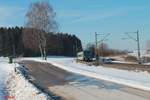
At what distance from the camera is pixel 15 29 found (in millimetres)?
164125

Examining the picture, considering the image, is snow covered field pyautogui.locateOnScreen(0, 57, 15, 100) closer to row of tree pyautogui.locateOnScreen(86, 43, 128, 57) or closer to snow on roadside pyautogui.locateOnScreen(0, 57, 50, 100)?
snow on roadside pyautogui.locateOnScreen(0, 57, 50, 100)

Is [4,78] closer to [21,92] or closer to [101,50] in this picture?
[21,92]

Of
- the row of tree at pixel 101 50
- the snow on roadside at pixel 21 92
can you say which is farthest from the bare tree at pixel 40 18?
the snow on roadside at pixel 21 92

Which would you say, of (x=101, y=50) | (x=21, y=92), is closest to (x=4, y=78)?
(x=21, y=92)

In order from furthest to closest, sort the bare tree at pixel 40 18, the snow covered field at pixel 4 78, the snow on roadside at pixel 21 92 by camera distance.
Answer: the bare tree at pixel 40 18, the snow covered field at pixel 4 78, the snow on roadside at pixel 21 92

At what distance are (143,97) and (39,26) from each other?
7338 centimetres

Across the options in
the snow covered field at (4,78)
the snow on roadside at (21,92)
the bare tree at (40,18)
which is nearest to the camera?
the snow on roadside at (21,92)

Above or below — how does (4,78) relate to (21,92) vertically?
below

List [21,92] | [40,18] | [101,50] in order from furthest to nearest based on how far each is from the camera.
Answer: [101,50]
[40,18]
[21,92]

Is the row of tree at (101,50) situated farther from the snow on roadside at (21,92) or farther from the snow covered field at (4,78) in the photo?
the snow on roadside at (21,92)

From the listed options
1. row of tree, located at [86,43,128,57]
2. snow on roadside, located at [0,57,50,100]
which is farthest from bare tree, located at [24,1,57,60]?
snow on roadside, located at [0,57,50,100]

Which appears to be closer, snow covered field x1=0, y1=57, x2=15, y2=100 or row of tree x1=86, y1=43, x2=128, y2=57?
snow covered field x1=0, y1=57, x2=15, y2=100

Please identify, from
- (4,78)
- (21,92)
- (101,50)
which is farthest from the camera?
(101,50)

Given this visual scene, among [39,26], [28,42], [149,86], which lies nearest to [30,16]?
[39,26]
